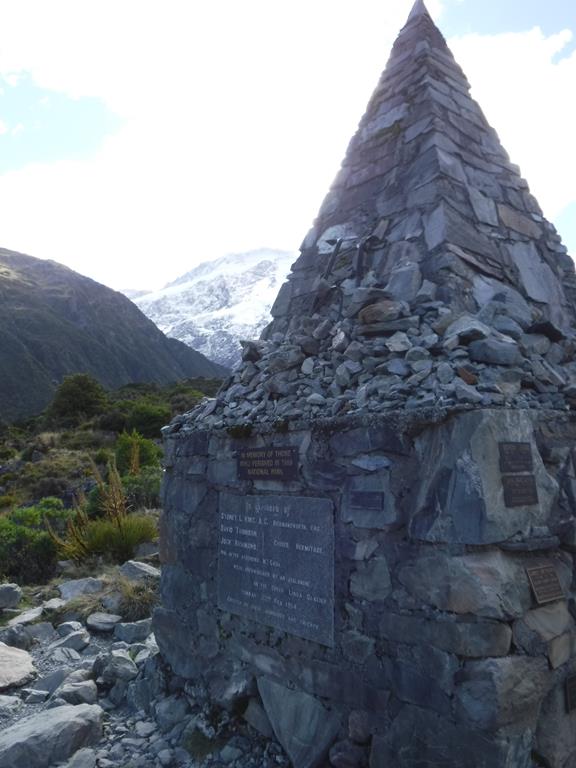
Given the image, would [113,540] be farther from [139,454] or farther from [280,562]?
[139,454]

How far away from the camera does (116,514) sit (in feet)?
28.2

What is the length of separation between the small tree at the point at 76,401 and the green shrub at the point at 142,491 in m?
13.4

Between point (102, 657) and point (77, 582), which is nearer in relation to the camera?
point (102, 657)

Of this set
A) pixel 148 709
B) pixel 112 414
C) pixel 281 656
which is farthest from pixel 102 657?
pixel 112 414

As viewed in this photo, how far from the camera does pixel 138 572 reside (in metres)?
7.11

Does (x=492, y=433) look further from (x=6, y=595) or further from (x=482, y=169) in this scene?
(x=6, y=595)

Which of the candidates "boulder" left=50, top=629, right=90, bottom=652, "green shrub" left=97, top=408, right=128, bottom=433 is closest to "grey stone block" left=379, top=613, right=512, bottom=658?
"boulder" left=50, top=629, right=90, bottom=652

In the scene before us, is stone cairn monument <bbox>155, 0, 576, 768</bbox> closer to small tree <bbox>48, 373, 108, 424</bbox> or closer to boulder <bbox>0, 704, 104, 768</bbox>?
boulder <bbox>0, 704, 104, 768</bbox>

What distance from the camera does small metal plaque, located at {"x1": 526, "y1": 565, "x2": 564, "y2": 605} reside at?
2.82 metres

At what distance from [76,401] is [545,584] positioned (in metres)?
23.9

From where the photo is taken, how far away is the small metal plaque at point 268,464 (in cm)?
363

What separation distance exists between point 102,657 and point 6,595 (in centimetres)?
258

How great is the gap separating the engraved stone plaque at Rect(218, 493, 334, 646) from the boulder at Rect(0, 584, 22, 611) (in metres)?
4.05

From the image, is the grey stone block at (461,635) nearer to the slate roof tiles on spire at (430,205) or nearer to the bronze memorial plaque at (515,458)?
the bronze memorial plaque at (515,458)
